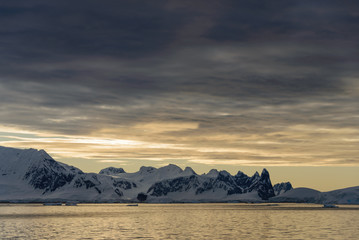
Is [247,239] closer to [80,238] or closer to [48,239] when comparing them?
[80,238]

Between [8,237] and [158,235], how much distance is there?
32.9m

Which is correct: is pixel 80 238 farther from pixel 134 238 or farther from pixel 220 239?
pixel 220 239

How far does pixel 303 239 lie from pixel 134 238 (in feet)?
116

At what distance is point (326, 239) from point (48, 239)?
57650mm

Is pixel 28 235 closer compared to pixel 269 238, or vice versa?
pixel 269 238

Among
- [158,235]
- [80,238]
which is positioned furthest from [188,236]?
[80,238]

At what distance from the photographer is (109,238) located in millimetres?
107125

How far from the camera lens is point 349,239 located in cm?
10450

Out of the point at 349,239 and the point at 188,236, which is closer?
the point at 349,239

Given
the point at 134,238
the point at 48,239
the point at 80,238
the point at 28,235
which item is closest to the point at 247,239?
the point at 134,238

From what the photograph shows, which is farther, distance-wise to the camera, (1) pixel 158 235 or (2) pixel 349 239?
(1) pixel 158 235

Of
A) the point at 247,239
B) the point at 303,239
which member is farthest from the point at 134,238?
the point at 303,239

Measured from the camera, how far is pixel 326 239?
10375cm

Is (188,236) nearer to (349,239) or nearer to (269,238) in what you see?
(269,238)
